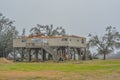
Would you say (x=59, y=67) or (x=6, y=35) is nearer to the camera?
(x=59, y=67)

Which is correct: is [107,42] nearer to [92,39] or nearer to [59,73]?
[92,39]

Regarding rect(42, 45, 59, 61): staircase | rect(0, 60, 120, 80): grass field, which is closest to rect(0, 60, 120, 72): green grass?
rect(0, 60, 120, 80): grass field

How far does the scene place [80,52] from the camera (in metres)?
83.1

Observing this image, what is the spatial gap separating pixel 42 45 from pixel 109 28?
92.8 ft

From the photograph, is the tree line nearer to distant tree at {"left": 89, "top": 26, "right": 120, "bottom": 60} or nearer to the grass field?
distant tree at {"left": 89, "top": 26, "right": 120, "bottom": 60}

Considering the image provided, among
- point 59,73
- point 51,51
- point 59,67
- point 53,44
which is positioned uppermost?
point 53,44

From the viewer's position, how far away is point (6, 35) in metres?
94.4

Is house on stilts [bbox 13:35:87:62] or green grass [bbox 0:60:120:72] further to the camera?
house on stilts [bbox 13:35:87:62]

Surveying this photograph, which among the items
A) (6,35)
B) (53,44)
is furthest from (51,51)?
(6,35)

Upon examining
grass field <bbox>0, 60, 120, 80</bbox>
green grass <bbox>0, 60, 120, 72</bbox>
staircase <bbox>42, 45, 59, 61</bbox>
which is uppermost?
staircase <bbox>42, 45, 59, 61</bbox>

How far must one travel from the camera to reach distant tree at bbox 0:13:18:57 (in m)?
92.2

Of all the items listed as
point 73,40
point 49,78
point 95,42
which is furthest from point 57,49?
point 49,78

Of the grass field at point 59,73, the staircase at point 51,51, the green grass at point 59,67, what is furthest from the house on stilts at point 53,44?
the grass field at point 59,73

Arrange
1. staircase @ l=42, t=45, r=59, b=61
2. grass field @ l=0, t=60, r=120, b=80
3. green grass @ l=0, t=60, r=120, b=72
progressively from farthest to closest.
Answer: staircase @ l=42, t=45, r=59, b=61 → green grass @ l=0, t=60, r=120, b=72 → grass field @ l=0, t=60, r=120, b=80
